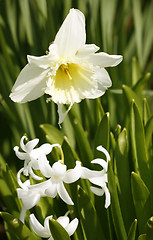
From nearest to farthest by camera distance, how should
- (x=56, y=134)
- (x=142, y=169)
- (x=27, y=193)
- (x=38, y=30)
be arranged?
(x=27, y=193) < (x=142, y=169) < (x=56, y=134) < (x=38, y=30)

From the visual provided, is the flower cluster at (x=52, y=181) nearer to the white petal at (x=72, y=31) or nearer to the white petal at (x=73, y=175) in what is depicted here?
the white petal at (x=73, y=175)

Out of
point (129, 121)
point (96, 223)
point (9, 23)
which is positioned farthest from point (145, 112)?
point (9, 23)

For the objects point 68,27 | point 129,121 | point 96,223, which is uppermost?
point 68,27

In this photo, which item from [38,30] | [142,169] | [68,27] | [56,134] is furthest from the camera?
[38,30]

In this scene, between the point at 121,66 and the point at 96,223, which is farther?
the point at 121,66

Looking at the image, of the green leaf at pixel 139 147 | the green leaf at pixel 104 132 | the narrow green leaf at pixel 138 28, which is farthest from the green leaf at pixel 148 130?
the narrow green leaf at pixel 138 28

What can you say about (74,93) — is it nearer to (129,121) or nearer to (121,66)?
(129,121)

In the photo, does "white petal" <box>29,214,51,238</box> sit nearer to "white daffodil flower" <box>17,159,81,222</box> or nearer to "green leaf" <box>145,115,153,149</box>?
"white daffodil flower" <box>17,159,81,222</box>
